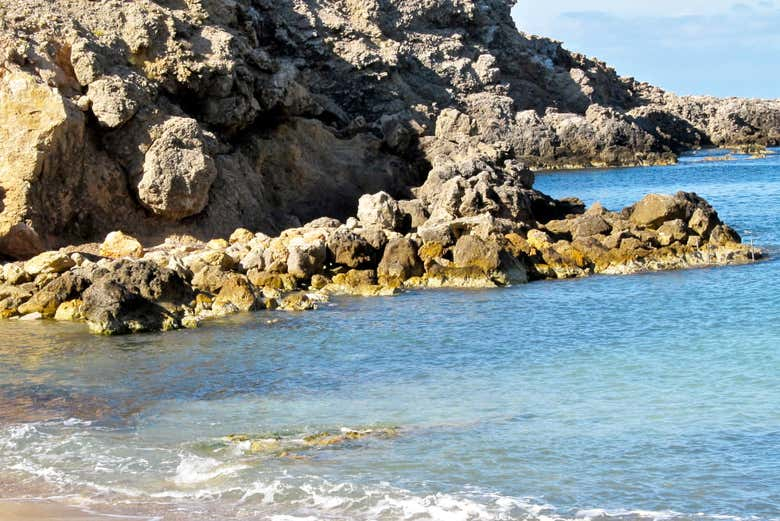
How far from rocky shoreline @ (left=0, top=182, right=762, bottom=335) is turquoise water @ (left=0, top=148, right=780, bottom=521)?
1.13 meters

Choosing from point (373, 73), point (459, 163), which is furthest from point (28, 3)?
point (373, 73)

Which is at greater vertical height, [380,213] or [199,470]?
[380,213]

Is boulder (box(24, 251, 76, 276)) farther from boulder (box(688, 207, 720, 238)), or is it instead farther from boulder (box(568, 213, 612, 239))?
boulder (box(688, 207, 720, 238))

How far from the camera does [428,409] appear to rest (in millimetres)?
15500

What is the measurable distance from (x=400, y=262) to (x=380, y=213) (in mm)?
3649

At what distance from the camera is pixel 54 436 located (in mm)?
14406

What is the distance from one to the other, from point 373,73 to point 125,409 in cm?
5135

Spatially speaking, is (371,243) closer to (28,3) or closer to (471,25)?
(28,3)

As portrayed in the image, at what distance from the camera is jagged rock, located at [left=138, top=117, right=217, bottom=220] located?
3103 cm

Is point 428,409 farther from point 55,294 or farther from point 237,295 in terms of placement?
point 55,294

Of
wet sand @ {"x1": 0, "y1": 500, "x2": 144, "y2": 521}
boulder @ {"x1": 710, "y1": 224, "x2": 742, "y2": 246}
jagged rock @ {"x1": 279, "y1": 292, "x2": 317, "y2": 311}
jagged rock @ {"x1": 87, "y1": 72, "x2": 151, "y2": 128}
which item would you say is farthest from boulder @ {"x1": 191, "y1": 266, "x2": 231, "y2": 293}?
boulder @ {"x1": 710, "y1": 224, "x2": 742, "y2": 246}

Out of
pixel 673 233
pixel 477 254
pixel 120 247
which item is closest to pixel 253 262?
pixel 120 247

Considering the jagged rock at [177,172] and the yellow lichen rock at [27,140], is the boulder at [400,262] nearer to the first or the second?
the jagged rock at [177,172]

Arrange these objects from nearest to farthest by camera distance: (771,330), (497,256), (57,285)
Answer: (771,330) → (57,285) → (497,256)
